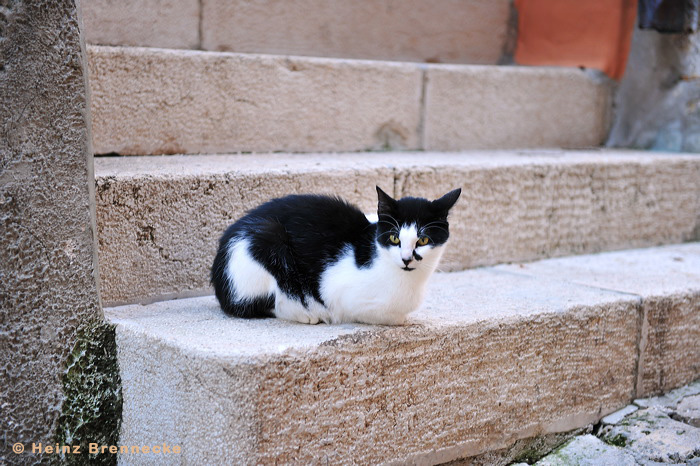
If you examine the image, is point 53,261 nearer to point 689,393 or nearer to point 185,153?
point 185,153

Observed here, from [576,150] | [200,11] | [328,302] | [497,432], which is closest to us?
[328,302]

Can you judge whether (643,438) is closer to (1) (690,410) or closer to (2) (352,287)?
(1) (690,410)

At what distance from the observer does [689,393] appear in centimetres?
301

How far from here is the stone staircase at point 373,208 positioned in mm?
2121

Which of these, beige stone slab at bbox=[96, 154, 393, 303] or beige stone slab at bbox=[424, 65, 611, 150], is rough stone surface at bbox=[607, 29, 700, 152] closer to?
beige stone slab at bbox=[424, 65, 611, 150]

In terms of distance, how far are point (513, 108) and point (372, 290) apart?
238 centimetres

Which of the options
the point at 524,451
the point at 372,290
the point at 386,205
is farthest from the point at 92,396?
the point at 524,451

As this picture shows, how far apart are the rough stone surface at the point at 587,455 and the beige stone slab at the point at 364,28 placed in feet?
8.06

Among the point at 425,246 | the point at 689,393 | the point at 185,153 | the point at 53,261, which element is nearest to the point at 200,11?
the point at 185,153

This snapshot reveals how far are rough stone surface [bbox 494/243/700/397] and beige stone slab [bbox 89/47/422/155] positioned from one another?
110cm

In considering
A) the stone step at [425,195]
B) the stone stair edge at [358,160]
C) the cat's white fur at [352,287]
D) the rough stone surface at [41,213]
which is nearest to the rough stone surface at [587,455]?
the cat's white fur at [352,287]

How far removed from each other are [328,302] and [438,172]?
1.15 meters

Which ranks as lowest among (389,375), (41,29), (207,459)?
(207,459)

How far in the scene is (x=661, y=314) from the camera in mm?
2934
